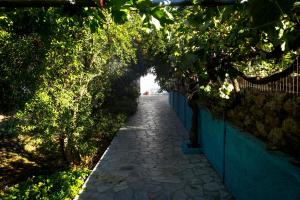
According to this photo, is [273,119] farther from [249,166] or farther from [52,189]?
[52,189]

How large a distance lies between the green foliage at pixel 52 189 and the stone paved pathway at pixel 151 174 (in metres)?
0.31

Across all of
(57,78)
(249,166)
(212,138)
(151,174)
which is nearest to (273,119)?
(249,166)

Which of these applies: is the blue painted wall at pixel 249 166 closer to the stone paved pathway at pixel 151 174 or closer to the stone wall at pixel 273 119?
the stone wall at pixel 273 119

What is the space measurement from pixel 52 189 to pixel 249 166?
552 cm

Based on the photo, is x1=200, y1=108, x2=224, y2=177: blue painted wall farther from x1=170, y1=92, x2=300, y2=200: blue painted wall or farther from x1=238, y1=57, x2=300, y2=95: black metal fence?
x1=238, y1=57, x2=300, y2=95: black metal fence

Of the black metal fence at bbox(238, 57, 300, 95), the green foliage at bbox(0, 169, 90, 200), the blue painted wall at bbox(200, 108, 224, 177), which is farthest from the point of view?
the blue painted wall at bbox(200, 108, 224, 177)

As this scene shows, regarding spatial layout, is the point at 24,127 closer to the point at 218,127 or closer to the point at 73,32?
the point at 73,32

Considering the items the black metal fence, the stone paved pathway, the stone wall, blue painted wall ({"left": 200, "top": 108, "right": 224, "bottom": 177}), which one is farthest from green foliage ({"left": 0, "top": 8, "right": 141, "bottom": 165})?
the black metal fence

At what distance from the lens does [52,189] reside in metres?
8.39

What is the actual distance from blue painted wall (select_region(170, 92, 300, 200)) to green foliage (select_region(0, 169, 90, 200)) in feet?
13.9

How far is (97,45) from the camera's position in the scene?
10.8 meters

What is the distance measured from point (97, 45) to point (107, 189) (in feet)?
17.5

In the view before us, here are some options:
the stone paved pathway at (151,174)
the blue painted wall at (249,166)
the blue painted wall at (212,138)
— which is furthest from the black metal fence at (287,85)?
the stone paved pathway at (151,174)

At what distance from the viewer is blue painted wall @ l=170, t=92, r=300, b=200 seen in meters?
4.65
